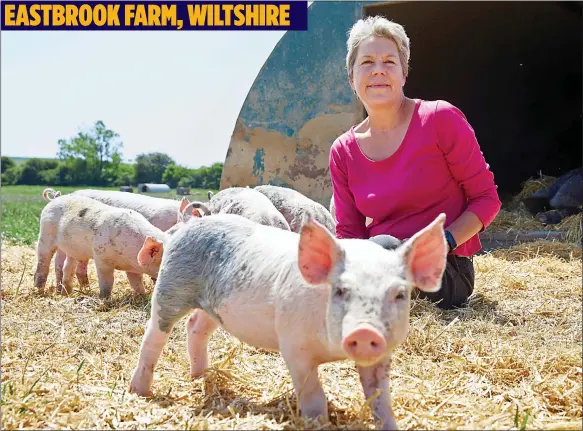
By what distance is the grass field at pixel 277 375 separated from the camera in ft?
7.34

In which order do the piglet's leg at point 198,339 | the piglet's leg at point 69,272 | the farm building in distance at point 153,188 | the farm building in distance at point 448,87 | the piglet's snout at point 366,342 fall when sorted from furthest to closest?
the farm building in distance at point 153,188
the farm building in distance at point 448,87
the piglet's leg at point 69,272
the piglet's leg at point 198,339
the piglet's snout at point 366,342

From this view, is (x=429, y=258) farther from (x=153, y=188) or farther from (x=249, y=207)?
(x=153, y=188)

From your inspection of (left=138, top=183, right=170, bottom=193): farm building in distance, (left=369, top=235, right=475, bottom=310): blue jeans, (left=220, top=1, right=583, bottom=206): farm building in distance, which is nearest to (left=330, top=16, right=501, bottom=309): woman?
(left=369, top=235, right=475, bottom=310): blue jeans

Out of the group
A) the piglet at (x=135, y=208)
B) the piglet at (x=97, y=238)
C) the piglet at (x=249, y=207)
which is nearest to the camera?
the piglet at (x=249, y=207)

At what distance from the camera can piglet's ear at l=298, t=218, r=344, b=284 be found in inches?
77.2

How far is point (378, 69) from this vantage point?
3158mm

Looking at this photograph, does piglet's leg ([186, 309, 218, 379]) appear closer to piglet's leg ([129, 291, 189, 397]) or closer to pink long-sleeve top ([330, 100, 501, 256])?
piglet's leg ([129, 291, 189, 397])

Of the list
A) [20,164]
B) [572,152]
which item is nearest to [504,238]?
[572,152]

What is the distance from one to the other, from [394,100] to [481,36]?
7.71 metres

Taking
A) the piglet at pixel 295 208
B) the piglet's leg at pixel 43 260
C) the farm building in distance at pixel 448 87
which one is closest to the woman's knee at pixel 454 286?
the piglet at pixel 295 208

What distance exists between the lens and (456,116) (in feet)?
11.0

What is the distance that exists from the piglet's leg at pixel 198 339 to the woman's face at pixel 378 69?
1.35 m

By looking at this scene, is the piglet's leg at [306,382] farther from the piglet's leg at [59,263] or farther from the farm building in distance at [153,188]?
the farm building in distance at [153,188]

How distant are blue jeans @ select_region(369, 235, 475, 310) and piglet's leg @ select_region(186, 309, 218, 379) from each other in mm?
1482
